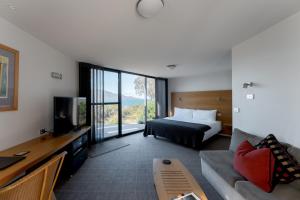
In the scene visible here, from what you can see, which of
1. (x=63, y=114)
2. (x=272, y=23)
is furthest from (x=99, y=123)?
(x=272, y=23)

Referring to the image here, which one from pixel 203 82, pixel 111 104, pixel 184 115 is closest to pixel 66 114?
pixel 111 104

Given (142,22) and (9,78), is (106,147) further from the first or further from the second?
(142,22)

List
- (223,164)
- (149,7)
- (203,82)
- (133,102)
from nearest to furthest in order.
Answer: (149,7)
(223,164)
(133,102)
(203,82)

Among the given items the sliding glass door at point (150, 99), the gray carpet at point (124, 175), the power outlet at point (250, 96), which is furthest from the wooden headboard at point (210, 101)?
the power outlet at point (250, 96)

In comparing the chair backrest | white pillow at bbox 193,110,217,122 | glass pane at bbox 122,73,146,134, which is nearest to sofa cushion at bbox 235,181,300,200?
the chair backrest

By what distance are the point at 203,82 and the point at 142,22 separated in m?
4.61

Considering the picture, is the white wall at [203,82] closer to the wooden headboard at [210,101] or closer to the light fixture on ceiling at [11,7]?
the wooden headboard at [210,101]

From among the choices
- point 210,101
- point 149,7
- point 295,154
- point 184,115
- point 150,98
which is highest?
point 149,7

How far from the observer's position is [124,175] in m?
2.54

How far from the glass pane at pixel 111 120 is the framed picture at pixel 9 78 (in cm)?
262

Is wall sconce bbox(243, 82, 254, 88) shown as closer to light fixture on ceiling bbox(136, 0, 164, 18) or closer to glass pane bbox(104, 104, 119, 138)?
light fixture on ceiling bbox(136, 0, 164, 18)

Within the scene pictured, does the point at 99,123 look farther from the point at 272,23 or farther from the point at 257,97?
the point at 272,23

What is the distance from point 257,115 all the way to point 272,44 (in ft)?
3.64

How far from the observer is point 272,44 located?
2.11 metres
